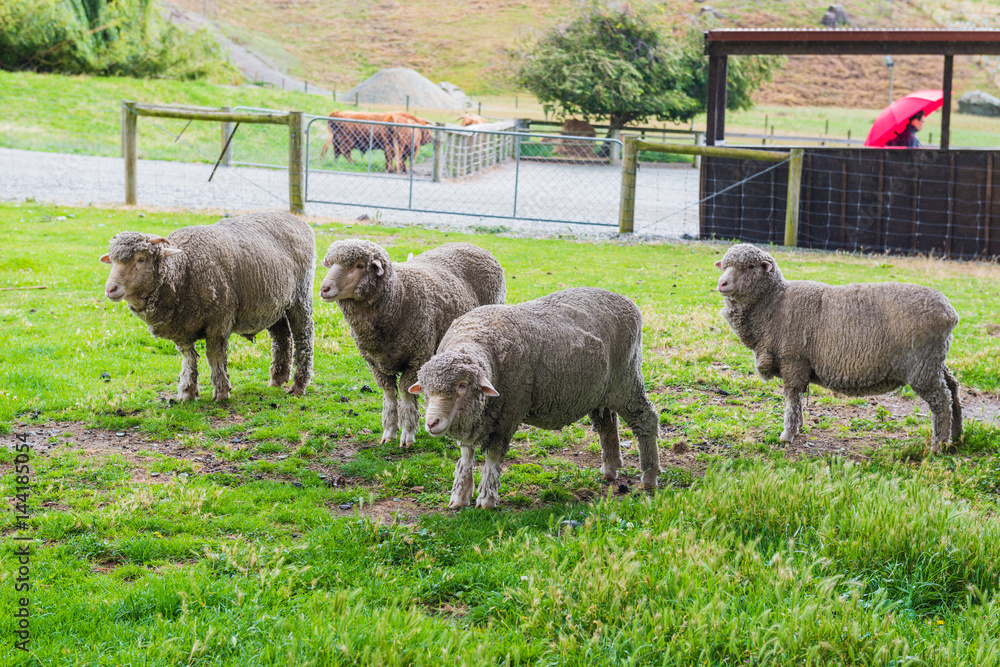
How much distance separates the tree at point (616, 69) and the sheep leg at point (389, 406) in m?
30.2

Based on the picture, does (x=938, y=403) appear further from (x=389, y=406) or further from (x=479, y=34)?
(x=479, y=34)

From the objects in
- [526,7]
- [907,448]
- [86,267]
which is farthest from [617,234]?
[526,7]

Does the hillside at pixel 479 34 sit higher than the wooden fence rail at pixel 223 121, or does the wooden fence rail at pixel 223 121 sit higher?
the hillside at pixel 479 34

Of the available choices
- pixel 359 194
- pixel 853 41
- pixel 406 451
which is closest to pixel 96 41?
pixel 359 194

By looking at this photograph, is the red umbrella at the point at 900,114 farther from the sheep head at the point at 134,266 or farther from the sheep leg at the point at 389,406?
the sheep head at the point at 134,266

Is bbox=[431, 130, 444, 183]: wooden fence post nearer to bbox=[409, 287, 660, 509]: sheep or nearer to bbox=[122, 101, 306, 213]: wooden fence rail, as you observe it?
bbox=[122, 101, 306, 213]: wooden fence rail

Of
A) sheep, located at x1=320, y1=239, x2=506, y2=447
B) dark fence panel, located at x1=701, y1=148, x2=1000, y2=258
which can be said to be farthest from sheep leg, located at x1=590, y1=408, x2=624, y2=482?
dark fence panel, located at x1=701, y1=148, x2=1000, y2=258

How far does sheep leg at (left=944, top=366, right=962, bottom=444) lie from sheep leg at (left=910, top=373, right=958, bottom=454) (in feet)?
0.30

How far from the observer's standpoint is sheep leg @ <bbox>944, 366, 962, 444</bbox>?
6.16 m

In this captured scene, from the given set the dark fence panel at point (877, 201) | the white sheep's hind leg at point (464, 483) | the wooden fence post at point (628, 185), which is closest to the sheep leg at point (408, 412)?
the white sheep's hind leg at point (464, 483)

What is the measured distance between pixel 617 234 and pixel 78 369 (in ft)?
33.2

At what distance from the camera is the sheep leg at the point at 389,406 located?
244 inches

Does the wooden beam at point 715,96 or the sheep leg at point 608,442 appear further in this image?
the wooden beam at point 715,96

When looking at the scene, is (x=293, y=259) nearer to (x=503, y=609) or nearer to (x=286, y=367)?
(x=286, y=367)
